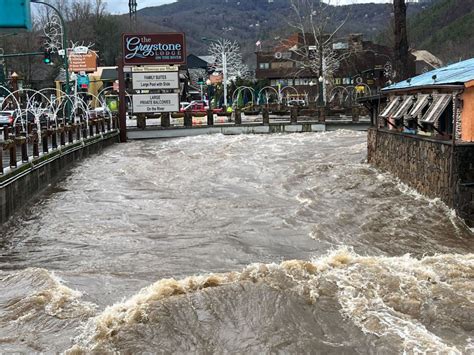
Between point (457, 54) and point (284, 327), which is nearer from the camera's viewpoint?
point (284, 327)

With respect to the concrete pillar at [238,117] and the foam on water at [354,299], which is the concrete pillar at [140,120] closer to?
the concrete pillar at [238,117]

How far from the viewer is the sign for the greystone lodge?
33875 millimetres

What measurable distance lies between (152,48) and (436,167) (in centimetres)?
2399

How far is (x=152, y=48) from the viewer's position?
33.9 m

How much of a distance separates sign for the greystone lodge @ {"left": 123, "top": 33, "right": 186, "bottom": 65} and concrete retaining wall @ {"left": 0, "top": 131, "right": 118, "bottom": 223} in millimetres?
11064

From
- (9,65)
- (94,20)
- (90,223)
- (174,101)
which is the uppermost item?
(94,20)

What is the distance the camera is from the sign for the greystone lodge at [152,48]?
33875mm

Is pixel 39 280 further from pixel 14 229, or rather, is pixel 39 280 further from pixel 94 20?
pixel 94 20

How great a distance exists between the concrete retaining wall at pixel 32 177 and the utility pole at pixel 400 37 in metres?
14.2

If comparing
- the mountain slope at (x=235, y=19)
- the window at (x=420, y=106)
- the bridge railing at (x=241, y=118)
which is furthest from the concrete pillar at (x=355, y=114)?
the mountain slope at (x=235, y=19)

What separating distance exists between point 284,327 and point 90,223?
22.2ft

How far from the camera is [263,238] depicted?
34.3ft

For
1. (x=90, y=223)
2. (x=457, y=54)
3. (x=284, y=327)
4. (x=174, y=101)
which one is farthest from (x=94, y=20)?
(x=284, y=327)

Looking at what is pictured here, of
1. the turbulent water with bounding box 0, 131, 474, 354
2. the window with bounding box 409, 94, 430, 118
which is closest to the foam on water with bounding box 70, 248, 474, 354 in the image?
the turbulent water with bounding box 0, 131, 474, 354
